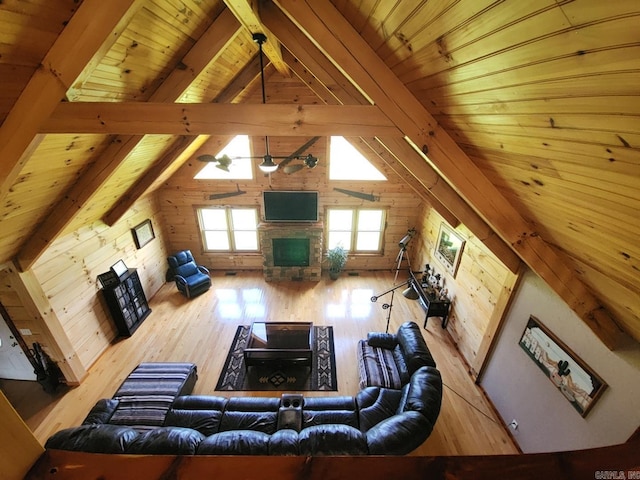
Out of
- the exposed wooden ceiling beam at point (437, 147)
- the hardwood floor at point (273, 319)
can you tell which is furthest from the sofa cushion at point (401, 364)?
the exposed wooden ceiling beam at point (437, 147)

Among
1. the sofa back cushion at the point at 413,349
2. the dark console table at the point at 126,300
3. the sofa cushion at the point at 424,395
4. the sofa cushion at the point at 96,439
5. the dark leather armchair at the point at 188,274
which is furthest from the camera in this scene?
the dark leather armchair at the point at 188,274

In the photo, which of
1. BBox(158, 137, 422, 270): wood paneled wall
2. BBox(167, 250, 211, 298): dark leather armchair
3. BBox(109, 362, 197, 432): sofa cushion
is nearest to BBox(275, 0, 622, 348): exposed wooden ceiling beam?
BBox(109, 362, 197, 432): sofa cushion

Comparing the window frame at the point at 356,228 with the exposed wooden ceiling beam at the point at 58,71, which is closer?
the exposed wooden ceiling beam at the point at 58,71

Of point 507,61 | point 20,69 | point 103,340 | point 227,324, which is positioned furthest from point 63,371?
point 507,61

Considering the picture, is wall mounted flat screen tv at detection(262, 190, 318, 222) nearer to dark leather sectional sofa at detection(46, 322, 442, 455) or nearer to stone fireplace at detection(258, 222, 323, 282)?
stone fireplace at detection(258, 222, 323, 282)

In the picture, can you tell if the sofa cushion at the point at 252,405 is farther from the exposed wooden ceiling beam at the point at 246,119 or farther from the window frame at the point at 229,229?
the window frame at the point at 229,229

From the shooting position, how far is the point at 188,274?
6.40 m

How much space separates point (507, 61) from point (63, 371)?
5.84 meters

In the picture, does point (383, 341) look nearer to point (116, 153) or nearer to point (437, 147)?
point (437, 147)

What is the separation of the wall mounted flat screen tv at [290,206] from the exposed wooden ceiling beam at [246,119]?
4.12 meters

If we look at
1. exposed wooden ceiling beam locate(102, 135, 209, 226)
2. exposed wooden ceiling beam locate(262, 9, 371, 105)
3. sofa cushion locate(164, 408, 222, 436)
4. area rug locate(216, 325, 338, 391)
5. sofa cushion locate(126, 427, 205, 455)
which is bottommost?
area rug locate(216, 325, 338, 391)

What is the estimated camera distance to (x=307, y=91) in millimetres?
5680

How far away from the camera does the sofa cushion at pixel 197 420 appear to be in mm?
3113

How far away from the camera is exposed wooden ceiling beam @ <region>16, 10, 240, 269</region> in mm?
2797
